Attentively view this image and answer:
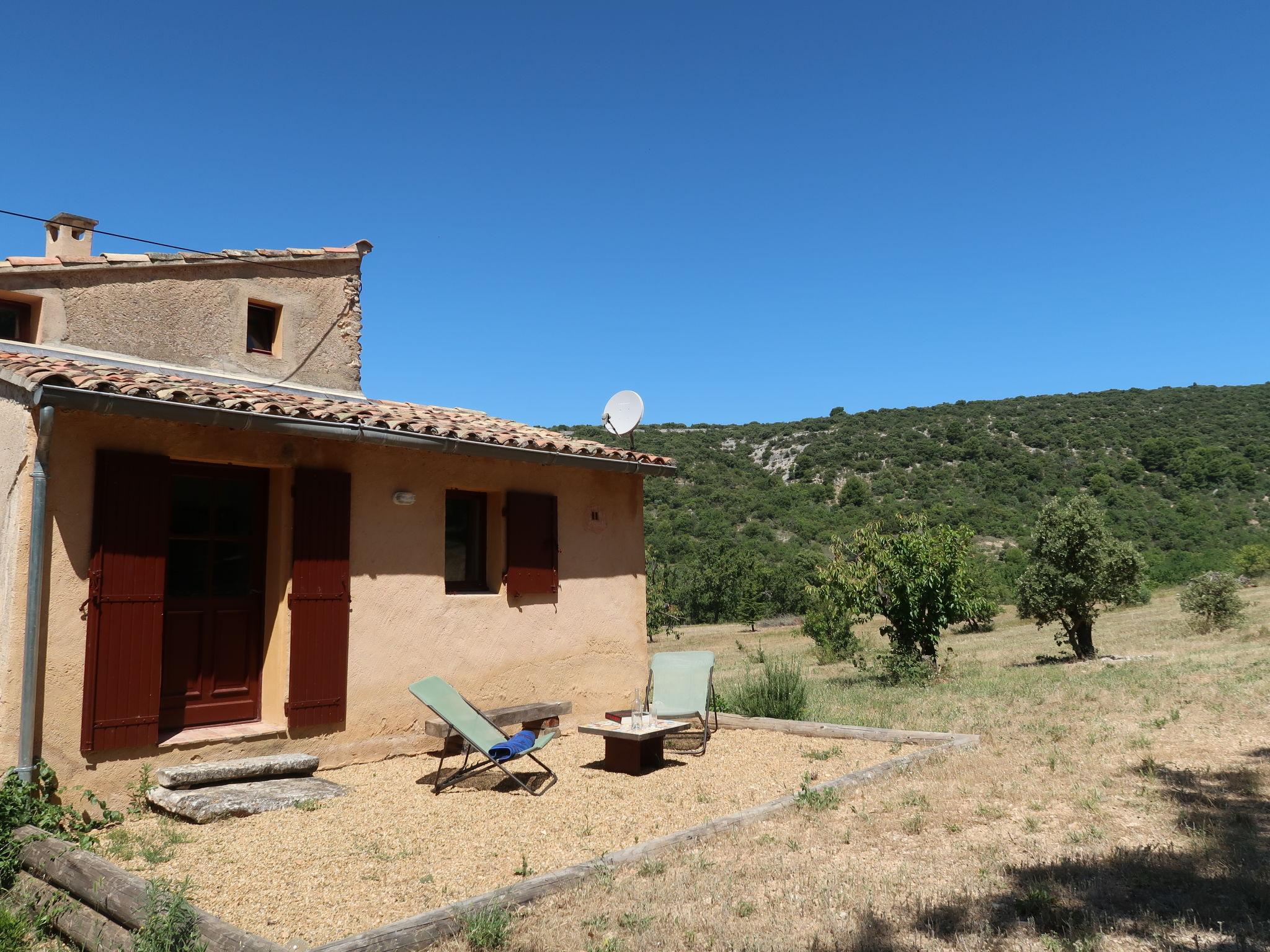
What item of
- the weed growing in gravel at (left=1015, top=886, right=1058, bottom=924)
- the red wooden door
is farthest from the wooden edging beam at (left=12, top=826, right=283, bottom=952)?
the weed growing in gravel at (left=1015, top=886, right=1058, bottom=924)

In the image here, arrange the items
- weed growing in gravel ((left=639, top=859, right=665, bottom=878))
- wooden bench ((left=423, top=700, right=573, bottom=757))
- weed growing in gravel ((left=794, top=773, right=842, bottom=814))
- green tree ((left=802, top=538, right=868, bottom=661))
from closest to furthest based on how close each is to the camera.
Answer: weed growing in gravel ((left=639, top=859, right=665, bottom=878)) → weed growing in gravel ((left=794, top=773, right=842, bottom=814)) → wooden bench ((left=423, top=700, right=573, bottom=757)) → green tree ((left=802, top=538, right=868, bottom=661))

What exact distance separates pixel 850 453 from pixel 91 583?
155 ft

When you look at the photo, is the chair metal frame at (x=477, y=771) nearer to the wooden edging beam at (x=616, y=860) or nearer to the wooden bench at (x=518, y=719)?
the wooden bench at (x=518, y=719)

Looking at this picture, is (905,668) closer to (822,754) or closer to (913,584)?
(913,584)

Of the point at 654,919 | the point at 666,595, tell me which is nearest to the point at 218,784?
the point at 654,919

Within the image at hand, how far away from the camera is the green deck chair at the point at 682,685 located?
26.2 feet

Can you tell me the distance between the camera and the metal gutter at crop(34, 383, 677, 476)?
532 cm

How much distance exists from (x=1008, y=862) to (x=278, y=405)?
531cm

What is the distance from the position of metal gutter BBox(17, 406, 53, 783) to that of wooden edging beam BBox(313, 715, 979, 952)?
2.88 metres

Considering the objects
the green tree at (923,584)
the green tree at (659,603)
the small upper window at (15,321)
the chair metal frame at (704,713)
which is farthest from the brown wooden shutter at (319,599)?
the green tree at (659,603)

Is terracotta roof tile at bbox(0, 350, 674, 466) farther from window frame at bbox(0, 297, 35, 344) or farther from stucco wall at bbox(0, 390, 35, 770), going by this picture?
window frame at bbox(0, 297, 35, 344)

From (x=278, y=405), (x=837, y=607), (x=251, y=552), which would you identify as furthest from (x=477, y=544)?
(x=837, y=607)

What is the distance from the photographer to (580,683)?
863 cm

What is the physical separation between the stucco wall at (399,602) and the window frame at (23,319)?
15.6 ft
